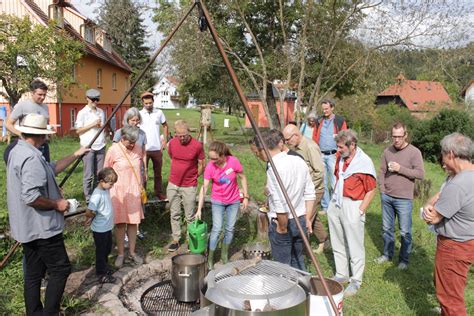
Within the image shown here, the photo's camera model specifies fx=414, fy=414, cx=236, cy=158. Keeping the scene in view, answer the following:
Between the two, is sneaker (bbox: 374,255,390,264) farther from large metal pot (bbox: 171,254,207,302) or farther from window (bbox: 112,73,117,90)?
window (bbox: 112,73,117,90)

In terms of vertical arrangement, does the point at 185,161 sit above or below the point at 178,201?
above

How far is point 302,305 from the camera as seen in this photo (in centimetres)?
239

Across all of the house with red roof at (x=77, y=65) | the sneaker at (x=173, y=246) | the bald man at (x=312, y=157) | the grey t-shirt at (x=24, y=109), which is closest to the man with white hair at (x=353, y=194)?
the bald man at (x=312, y=157)

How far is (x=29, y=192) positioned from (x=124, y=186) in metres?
1.86

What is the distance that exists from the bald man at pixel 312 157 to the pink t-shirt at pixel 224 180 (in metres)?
0.74

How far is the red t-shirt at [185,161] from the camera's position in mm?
5254

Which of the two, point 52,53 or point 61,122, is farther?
point 61,122

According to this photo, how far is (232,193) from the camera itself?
4.97m

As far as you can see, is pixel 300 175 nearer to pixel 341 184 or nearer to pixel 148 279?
pixel 341 184

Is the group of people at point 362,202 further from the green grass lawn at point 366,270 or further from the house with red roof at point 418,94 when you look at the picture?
the house with red roof at point 418,94

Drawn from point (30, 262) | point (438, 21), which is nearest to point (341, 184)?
point (30, 262)

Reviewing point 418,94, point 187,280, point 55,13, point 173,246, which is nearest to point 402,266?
point 187,280

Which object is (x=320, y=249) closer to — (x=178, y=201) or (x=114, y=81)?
(x=178, y=201)

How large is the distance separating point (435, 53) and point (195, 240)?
375 inches
